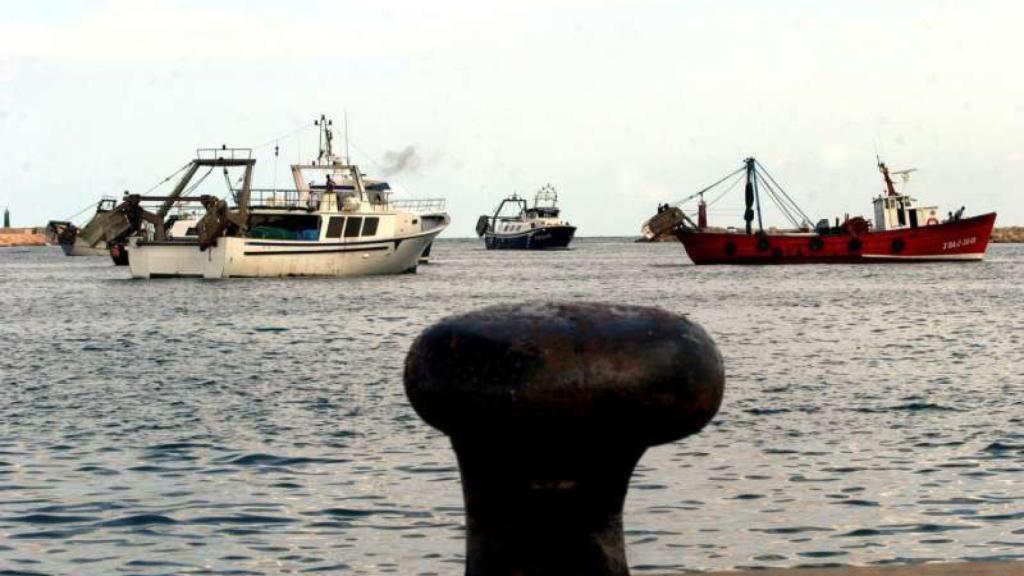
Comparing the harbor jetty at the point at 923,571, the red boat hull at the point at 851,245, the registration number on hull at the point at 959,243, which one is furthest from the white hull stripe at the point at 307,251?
the harbor jetty at the point at 923,571

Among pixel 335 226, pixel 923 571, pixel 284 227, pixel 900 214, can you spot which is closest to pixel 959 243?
pixel 900 214

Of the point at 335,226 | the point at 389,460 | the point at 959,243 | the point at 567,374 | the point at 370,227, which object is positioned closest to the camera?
the point at 567,374

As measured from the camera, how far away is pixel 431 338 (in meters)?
4.07

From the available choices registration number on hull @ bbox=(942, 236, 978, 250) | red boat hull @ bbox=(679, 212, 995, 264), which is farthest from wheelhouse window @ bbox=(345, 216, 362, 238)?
registration number on hull @ bbox=(942, 236, 978, 250)

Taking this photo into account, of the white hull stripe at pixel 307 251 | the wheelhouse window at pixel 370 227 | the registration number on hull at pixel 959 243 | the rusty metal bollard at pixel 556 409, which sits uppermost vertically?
the wheelhouse window at pixel 370 227

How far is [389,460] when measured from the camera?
14.3m

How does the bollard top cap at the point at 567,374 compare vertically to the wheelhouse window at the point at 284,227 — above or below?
below

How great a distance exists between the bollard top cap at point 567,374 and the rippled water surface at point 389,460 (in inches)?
213

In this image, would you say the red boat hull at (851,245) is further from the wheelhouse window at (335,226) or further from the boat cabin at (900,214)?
the wheelhouse window at (335,226)

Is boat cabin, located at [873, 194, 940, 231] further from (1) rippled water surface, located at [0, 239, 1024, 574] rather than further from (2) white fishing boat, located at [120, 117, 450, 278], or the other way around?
(1) rippled water surface, located at [0, 239, 1024, 574]

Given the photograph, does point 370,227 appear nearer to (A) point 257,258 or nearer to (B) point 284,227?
(B) point 284,227

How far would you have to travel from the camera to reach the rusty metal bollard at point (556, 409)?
3854 millimetres

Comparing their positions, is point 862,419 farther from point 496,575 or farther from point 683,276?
point 683,276

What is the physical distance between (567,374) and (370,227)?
6177 cm
